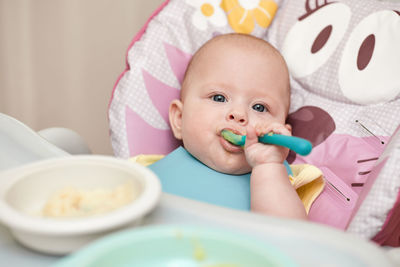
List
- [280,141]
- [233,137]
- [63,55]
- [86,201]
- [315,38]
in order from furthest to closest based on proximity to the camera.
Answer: [63,55] < [315,38] < [233,137] < [280,141] < [86,201]

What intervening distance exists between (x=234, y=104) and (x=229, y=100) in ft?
0.06

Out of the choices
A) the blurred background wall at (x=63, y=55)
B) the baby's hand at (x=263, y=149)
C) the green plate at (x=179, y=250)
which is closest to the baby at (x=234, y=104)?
the baby's hand at (x=263, y=149)

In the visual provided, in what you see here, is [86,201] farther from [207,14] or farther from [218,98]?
[207,14]

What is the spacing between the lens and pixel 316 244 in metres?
0.41

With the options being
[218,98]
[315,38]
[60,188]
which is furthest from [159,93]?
[60,188]

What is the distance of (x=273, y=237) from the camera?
426 millimetres

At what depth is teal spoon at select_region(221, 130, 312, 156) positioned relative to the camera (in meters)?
0.61

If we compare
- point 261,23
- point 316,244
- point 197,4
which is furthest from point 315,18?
point 316,244

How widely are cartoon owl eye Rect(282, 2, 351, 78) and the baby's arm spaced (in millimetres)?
325

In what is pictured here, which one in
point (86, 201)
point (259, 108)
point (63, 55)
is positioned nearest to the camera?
point (86, 201)

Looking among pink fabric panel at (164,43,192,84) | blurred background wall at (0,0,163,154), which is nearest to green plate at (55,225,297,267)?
pink fabric panel at (164,43,192,84)

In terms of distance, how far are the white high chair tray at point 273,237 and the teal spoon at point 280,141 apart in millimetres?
183

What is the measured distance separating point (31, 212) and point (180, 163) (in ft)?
→ 1.58

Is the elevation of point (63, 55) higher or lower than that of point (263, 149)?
lower
